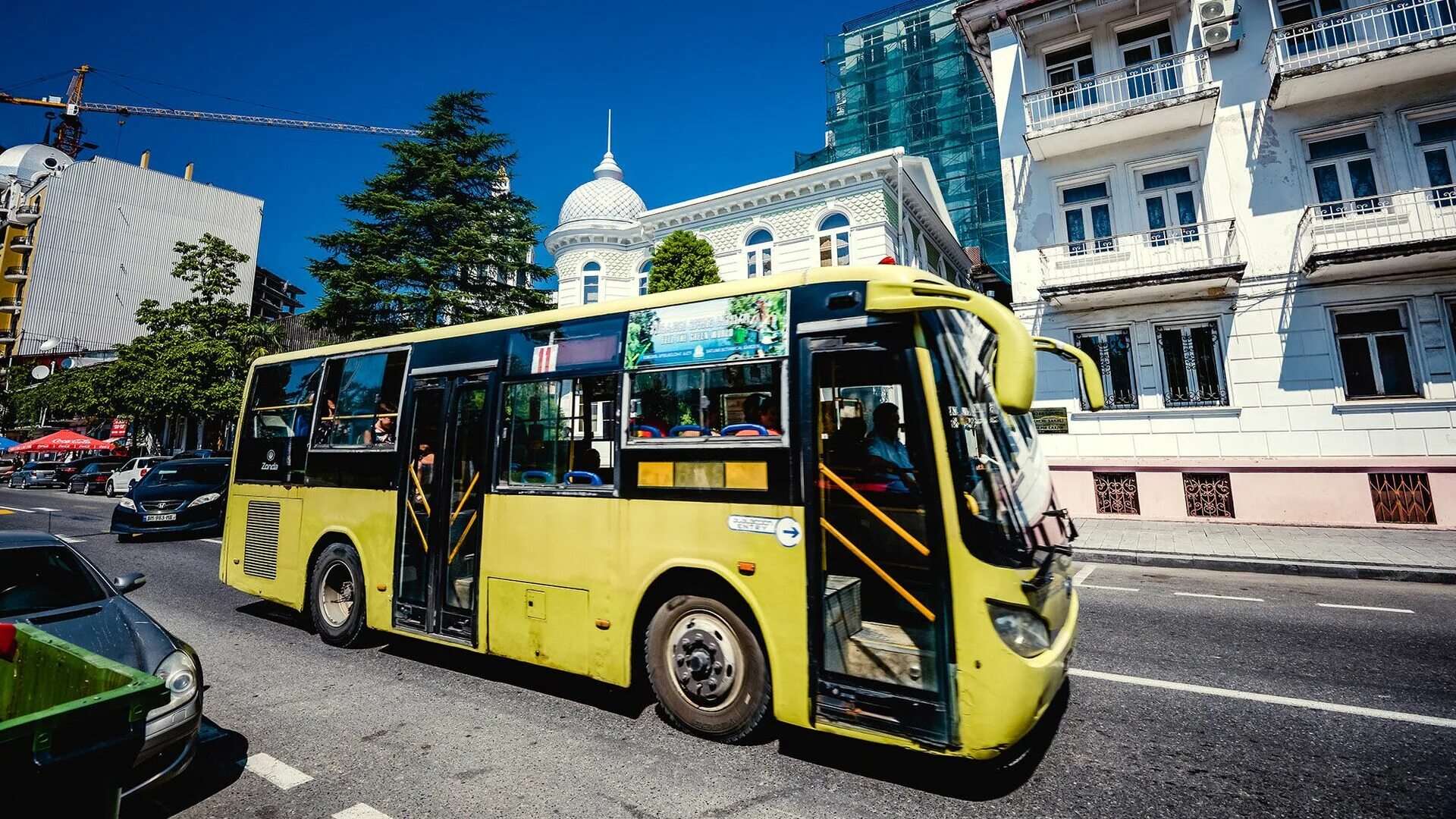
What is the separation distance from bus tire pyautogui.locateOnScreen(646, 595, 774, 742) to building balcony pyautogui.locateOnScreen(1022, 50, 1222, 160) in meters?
15.2

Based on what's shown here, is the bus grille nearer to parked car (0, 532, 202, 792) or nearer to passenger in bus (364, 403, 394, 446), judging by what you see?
passenger in bus (364, 403, 394, 446)

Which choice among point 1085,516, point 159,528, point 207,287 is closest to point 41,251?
point 207,287

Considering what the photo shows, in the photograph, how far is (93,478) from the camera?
2511 centimetres

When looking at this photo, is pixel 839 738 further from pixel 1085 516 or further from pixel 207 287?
pixel 207 287

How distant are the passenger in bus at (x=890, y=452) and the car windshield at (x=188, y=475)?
52.6ft

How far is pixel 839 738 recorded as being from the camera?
3.86 m

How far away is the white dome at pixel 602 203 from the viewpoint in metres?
30.1

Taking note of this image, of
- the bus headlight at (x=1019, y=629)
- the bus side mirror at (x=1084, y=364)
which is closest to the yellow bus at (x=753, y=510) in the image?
the bus headlight at (x=1019, y=629)

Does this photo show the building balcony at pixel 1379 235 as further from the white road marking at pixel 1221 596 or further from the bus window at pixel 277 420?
the bus window at pixel 277 420

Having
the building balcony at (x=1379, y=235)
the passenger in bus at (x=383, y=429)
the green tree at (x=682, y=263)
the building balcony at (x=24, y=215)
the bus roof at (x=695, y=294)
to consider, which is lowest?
the passenger in bus at (x=383, y=429)

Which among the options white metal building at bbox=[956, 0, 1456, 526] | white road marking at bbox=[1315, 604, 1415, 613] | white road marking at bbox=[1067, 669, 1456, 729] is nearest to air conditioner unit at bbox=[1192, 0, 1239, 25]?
white metal building at bbox=[956, 0, 1456, 526]

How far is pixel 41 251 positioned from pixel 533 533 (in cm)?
7050

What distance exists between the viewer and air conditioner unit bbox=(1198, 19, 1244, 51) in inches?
532

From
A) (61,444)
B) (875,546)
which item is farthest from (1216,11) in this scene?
(61,444)
